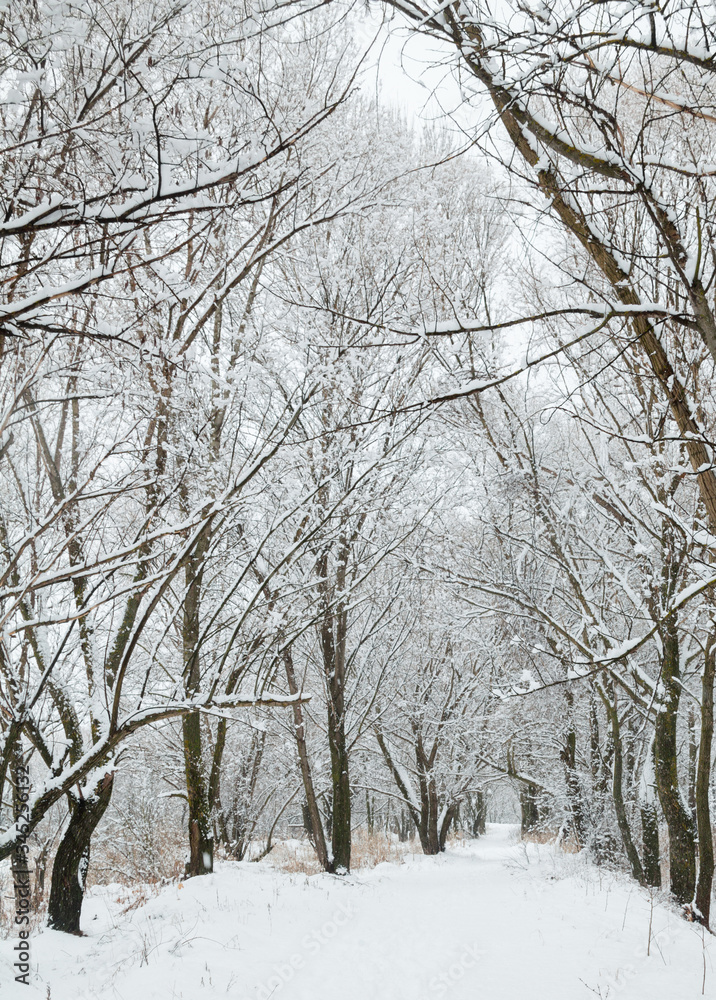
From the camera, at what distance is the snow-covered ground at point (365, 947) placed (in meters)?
3.65

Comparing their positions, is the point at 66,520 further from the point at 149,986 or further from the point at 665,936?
the point at 665,936

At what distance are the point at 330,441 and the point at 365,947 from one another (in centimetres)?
483

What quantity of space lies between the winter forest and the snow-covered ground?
0.15ft

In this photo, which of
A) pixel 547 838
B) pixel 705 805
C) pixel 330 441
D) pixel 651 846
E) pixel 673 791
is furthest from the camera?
pixel 547 838

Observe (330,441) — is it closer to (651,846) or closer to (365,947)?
(365,947)

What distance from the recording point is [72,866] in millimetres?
5090

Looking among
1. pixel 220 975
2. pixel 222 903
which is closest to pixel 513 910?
pixel 222 903

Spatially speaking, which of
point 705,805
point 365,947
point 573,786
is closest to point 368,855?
point 573,786

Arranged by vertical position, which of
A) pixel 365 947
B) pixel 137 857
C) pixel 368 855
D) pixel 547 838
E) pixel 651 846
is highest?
pixel 365 947

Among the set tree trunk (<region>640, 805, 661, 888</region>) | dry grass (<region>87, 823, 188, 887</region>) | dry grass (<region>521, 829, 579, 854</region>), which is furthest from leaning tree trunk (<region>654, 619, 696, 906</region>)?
dry grass (<region>87, 823, 188, 887</region>)

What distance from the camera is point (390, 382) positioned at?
7.05 metres

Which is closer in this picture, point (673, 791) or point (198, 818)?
point (673, 791)

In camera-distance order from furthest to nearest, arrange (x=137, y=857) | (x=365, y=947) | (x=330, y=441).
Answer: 1. (x=137, y=857)
2. (x=330, y=441)
3. (x=365, y=947)

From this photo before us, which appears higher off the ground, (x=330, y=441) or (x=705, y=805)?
(x=330, y=441)
